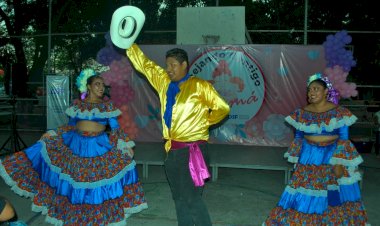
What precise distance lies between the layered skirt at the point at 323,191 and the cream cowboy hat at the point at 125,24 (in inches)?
81.0

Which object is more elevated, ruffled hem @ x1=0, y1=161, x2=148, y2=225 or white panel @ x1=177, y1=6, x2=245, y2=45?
white panel @ x1=177, y1=6, x2=245, y2=45

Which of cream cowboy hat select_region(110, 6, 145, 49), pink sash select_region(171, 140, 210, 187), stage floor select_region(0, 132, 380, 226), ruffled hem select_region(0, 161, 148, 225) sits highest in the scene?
cream cowboy hat select_region(110, 6, 145, 49)

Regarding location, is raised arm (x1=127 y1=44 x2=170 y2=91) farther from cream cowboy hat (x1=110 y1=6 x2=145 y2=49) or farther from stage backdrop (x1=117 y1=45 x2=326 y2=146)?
stage backdrop (x1=117 y1=45 x2=326 y2=146)

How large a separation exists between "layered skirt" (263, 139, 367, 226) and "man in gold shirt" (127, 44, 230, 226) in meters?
0.95

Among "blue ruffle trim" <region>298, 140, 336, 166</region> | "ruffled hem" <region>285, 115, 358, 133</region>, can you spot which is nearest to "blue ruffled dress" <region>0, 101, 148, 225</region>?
"blue ruffle trim" <region>298, 140, 336, 166</region>

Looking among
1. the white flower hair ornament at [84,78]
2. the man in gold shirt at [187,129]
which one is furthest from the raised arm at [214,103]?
the white flower hair ornament at [84,78]

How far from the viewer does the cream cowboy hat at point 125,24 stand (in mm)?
3889

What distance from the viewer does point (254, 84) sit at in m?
9.57

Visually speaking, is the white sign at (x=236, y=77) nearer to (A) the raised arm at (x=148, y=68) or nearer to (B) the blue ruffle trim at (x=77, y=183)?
(B) the blue ruffle trim at (x=77, y=183)

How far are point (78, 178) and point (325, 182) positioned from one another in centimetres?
250

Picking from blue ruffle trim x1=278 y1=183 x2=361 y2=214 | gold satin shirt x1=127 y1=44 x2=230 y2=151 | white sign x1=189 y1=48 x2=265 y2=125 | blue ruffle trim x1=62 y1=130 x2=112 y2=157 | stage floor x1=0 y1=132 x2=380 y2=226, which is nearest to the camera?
gold satin shirt x1=127 y1=44 x2=230 y2=151

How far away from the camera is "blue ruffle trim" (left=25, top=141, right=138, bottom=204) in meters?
4.48

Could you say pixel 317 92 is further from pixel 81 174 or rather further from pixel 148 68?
pixel 81 174

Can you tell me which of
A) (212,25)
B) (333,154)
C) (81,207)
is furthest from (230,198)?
(212,25)
